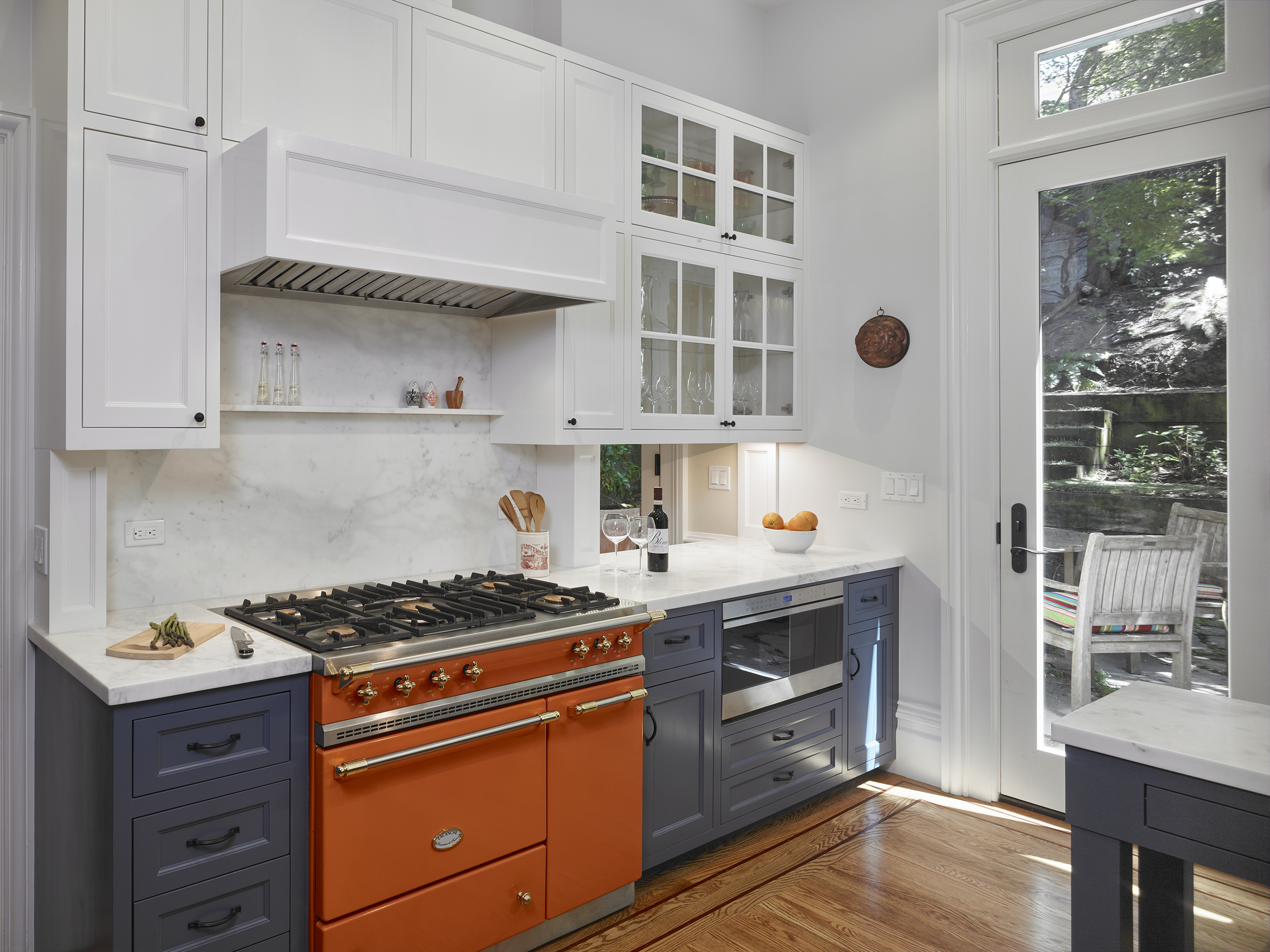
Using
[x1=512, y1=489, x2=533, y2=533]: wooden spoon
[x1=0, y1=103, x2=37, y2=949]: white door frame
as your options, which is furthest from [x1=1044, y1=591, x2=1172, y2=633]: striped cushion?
[x1=0, y1=103, x2=37, y2=949]: white door frame

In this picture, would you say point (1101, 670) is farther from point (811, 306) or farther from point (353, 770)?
point (353, 770)

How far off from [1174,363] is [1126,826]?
1.90m

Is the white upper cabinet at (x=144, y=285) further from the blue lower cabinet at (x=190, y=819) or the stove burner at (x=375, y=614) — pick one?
the blue lower cabinet at (x=190, y=819)

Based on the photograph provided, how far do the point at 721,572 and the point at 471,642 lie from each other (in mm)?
1226

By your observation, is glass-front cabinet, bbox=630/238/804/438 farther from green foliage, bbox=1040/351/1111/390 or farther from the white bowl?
green foliage, bbox=1040/351/1111/390

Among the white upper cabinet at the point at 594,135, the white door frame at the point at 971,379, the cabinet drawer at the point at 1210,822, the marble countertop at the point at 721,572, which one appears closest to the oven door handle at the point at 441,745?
the marble countertop at the point at 721,572

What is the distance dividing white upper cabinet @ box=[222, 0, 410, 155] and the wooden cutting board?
4.13 feet

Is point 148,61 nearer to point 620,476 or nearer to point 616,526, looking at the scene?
point 616,526

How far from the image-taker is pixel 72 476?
208 centimetres

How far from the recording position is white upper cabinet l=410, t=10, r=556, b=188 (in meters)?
2.48

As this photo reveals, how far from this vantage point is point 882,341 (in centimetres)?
353

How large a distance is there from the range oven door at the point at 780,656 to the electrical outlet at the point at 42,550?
1.92 metres

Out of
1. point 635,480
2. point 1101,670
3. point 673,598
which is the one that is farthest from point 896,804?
point 635,480

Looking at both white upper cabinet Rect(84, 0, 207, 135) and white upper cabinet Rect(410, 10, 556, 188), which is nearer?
white upper cabinet Rect(84, 0, 207, 135)
